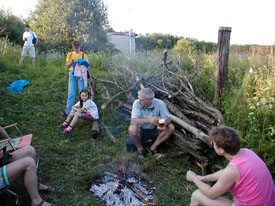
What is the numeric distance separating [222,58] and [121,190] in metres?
3.72

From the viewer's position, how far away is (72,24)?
64.4 ft

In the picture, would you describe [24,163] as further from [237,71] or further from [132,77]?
[237,71]

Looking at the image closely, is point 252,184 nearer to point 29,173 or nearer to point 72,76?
point 29,173

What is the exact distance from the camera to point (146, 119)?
15.4 feet

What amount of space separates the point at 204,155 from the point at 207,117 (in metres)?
0.96

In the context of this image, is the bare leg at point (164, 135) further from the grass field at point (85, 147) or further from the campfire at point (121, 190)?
the campfire at point (121, 190)

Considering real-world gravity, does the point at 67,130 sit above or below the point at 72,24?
below

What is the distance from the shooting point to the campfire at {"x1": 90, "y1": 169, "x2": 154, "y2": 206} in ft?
11.1

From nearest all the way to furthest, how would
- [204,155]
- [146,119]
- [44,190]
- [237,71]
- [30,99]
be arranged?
[44,190]
[204,155]
[146,119]
[237,71]
[30,99]

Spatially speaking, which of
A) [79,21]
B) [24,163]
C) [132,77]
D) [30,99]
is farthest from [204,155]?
[79,21]

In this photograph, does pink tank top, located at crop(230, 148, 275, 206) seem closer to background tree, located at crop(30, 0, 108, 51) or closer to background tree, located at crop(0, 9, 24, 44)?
background tree, located at crop(30, 0, 108, 51)

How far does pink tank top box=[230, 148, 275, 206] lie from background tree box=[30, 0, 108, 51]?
1783 cm

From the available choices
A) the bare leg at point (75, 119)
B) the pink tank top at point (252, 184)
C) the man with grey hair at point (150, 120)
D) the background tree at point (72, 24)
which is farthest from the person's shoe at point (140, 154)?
the background tree at point (72, 24)

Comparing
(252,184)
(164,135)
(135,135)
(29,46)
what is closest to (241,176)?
(252,184)
